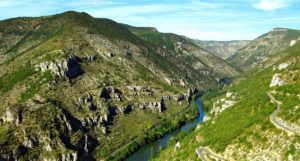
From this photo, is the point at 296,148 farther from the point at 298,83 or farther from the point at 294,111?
the point at 298,83

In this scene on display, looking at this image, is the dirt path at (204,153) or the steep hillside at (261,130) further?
the dirt path at (204,153)

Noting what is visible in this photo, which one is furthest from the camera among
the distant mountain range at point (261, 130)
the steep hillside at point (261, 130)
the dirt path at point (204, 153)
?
the dirt path at point (204, 153)

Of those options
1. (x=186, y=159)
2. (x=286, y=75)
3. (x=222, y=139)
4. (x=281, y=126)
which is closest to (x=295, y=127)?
(x=281, y=126)

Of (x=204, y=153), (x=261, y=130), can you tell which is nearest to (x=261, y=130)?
(x=261, y=130)

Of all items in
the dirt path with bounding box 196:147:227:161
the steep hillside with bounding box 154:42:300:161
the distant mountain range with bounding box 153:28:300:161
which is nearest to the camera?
the steep hillside with bounding box 154:42:300:161

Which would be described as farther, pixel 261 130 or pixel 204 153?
pixel 204 153

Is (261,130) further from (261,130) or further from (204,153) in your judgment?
(204,153)

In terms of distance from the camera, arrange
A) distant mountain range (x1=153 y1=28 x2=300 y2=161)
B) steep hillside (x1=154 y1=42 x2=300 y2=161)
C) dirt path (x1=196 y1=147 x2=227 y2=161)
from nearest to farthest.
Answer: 1. steep hillside (x1=154 y1=42 x2=300 y2=161)
2. distant mountain range (x1=153 y1=28 x2=300 y2=161)
3. dirt path (x1=196 y1=147 x2=227 y2=161)

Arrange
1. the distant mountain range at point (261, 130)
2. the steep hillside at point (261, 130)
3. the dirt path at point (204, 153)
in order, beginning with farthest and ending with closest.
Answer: the dirt path at point (204, 153) < the distant mountain range at point (261, 130) < the steep hillside at point (261, 130)

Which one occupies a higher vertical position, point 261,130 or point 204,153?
point 261,130

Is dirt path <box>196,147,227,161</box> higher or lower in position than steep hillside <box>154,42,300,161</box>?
lower

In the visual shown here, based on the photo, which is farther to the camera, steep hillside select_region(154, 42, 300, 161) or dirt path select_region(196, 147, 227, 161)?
dirt path select_region(196, 147, 227, 161)
